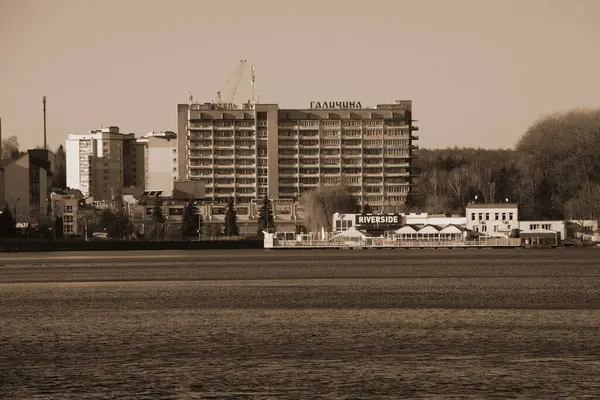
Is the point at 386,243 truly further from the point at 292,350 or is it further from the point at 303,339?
the point at 292,350

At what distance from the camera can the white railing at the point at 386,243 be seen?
189 meters

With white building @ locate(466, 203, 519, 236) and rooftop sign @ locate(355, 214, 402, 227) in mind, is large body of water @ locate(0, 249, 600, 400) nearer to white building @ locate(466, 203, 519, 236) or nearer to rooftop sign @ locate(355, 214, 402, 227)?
white building @ locate(466, 203, 519, 236)

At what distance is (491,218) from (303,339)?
142 metres

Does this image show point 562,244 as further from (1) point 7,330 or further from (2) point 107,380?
(2) point 107,380

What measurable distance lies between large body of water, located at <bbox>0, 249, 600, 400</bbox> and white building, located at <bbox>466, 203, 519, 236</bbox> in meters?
93.8

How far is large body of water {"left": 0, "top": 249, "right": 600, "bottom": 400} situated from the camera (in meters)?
42.0

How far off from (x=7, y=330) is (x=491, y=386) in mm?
26002

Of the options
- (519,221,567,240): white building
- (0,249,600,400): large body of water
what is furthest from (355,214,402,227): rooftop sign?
(0,249,600,400): large body of water

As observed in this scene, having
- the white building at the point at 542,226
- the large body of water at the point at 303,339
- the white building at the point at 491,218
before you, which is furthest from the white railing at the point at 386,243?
the large body of water at the point at 303,339

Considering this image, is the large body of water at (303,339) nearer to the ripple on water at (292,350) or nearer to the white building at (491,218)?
the ripple on water at (292,350)

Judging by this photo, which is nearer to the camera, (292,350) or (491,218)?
(292,350)

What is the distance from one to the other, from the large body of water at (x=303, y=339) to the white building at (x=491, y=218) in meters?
93.8

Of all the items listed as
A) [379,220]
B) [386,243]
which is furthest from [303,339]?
[379,220]

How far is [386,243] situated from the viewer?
7544 inches
